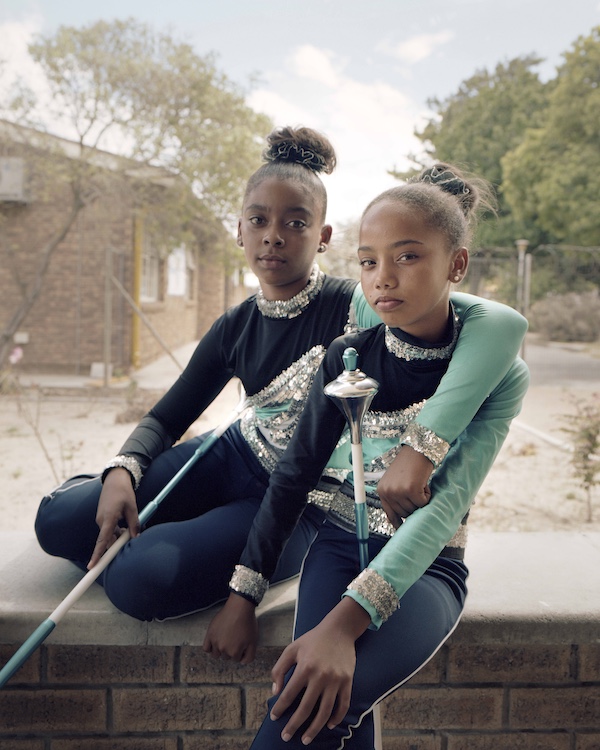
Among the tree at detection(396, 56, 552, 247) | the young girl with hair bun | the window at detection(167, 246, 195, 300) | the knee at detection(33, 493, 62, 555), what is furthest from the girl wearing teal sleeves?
the tree at detection(396, 56, 552, 247)

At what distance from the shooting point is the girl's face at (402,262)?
4.93 feet

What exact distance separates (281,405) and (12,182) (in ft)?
36.9

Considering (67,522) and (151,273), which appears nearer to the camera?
(67,522)

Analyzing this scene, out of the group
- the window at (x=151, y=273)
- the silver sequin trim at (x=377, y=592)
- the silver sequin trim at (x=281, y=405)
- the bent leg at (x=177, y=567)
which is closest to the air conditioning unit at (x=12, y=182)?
the window at (x=151, y=273)

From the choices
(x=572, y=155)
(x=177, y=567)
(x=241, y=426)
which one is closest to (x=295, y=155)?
(x=241, y=426)

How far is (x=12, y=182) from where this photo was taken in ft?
38.3

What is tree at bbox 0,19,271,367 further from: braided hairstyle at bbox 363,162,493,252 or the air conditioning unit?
braided hairstyle at bbox 363,162,493,252

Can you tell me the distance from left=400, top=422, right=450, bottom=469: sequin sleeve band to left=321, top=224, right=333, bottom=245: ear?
0.77 m

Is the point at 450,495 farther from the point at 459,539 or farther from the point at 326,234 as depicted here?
the point at 326,234

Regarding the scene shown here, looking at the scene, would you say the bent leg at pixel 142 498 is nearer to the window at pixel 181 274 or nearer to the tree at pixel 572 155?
the window at pixel 181 274

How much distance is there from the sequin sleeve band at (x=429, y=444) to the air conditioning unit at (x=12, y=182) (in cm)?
1134

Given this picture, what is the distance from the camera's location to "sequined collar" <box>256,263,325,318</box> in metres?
1.92

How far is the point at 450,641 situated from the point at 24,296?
10.4 m

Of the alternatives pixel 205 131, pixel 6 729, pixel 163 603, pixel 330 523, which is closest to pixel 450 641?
pixel 330 523
